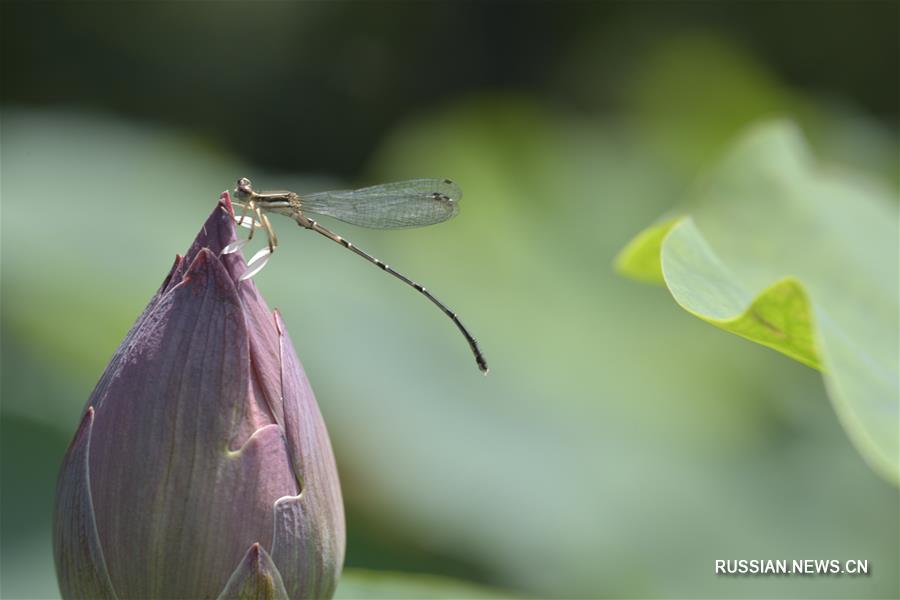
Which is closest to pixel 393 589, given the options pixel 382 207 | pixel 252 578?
pixel 252 578

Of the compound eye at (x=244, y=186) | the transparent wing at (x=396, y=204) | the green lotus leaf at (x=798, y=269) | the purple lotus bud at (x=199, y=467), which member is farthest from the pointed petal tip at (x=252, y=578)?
the transparent wing at (x=396, y=204)

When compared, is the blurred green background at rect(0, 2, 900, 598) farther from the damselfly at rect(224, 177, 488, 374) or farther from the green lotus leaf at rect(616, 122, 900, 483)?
the green lotus leaf at rect(616, 122, 900, 483)

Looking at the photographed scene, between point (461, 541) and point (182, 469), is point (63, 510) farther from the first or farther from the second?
point (461, 541)

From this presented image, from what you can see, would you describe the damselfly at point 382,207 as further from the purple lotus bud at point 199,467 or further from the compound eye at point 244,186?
the purple lotus bud at point 199,467

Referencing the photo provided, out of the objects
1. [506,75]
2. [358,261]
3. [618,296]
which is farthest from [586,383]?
[506,75]

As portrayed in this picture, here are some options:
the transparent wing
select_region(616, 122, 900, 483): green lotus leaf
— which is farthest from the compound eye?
select_region(616, 122, 900, 483): green lotus leaf

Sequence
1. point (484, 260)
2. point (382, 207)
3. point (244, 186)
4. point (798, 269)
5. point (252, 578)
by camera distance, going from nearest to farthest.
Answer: point (252, 578) → point (244, 186) → point (798, 269) → point (382, 207) → point (484, 260)

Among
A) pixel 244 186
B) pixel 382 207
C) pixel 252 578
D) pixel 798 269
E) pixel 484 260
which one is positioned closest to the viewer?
pixel 252 578

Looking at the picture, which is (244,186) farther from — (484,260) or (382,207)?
(484,260)
